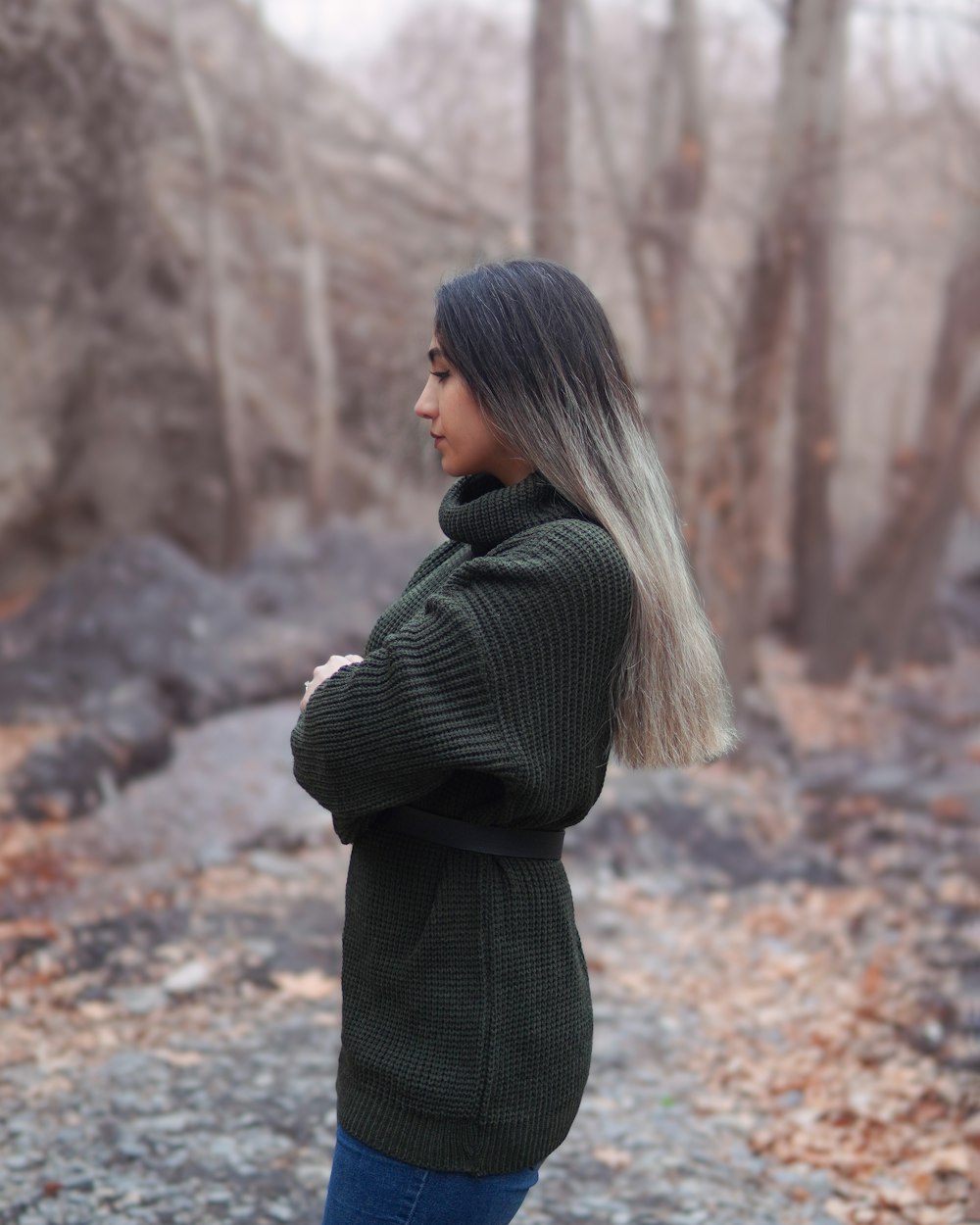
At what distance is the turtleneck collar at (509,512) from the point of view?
2004mm

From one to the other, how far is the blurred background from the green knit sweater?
1.27m

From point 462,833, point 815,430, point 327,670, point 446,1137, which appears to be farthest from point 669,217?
point 446,1137

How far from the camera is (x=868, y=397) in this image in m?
22.6

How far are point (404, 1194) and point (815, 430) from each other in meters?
11.2

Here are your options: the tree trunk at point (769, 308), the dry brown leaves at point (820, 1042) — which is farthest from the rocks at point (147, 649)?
the dry brown leaves at point (820, 1042)

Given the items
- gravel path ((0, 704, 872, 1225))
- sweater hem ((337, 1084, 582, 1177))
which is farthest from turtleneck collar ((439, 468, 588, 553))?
gravel path ((0, 704, 872, 1225))

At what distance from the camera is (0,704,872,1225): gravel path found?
3652 millimetres

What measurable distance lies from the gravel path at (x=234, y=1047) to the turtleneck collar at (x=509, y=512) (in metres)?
2.27

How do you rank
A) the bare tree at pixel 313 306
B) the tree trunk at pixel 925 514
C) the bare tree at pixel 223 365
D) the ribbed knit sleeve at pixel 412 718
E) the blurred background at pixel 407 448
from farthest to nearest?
the bare tree at pixel 313 306, the bare tree at pixel 223 365, the tree trunk at pixel 925 514, the blurred background at pixel 407 448, the ribbed knit sleeve at pixel 412 718

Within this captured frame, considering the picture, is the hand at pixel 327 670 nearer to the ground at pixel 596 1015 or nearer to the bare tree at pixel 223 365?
the ground at pixel 596 1015

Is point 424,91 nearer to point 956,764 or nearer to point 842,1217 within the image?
point 956,764

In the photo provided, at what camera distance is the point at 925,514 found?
12805 mm

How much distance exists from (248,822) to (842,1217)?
12.4 ft

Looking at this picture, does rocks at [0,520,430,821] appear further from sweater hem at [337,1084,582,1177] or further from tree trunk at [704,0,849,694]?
sweater hem at [337,1084,582,1177]
